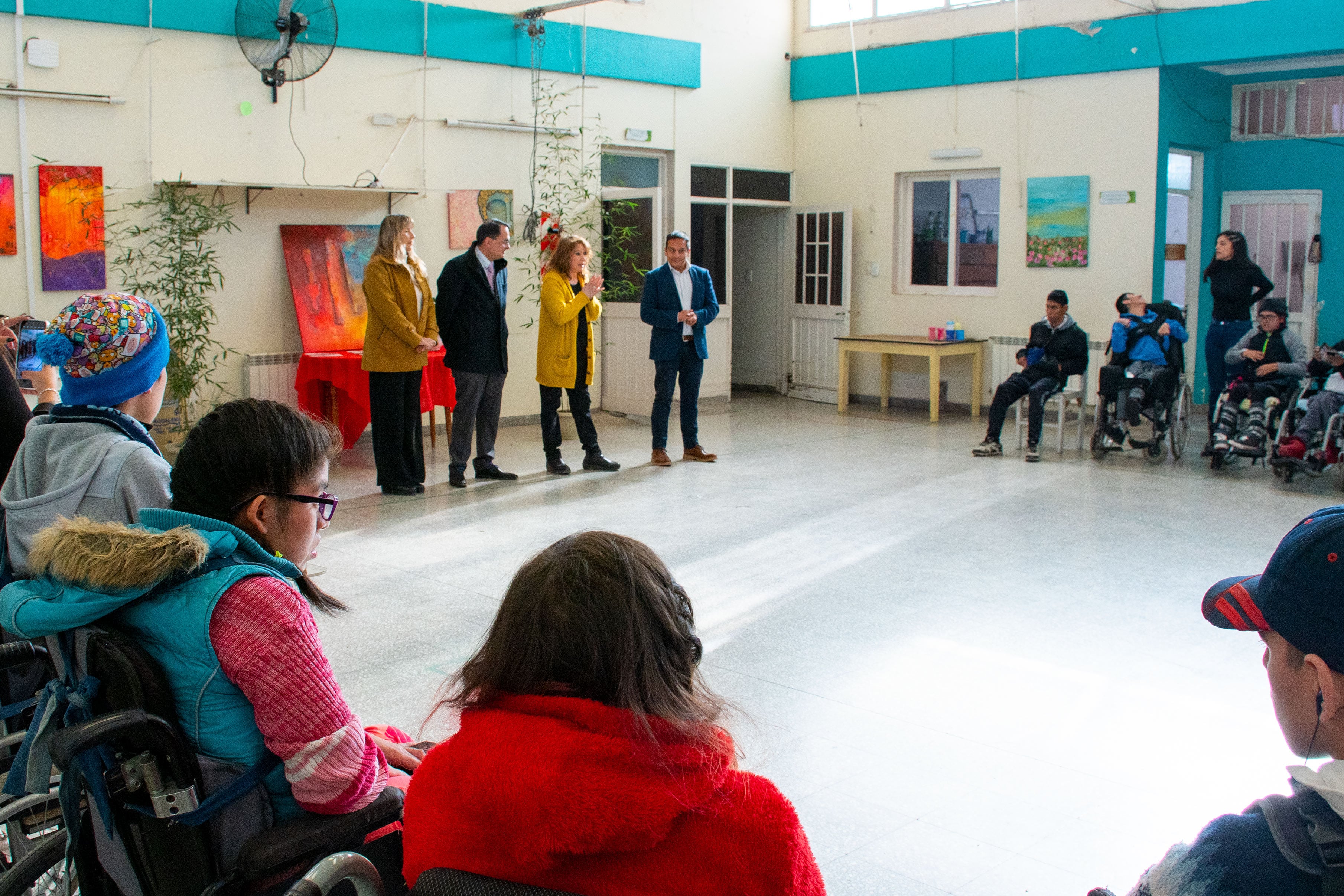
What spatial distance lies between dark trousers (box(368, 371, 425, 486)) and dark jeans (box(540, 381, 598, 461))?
895 mm

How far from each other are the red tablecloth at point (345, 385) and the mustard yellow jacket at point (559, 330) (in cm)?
72

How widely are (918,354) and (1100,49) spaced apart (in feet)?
9.31

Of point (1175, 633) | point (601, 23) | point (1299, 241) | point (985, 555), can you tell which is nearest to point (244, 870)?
point (1175, 633)

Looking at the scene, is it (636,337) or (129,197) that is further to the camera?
(636,337)

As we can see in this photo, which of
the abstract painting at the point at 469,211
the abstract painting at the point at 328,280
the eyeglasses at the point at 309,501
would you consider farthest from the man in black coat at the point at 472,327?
the eyeglasses at the point at 309,501

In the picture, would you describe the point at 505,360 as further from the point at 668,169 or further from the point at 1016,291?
the point at 1016,291

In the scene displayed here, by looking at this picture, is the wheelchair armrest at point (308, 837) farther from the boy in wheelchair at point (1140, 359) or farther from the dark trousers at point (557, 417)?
the boy in wheelchair at point (1140, 359)

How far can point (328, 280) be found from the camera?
27.4ft

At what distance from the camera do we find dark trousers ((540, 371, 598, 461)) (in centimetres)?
752

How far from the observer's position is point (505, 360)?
7.17m

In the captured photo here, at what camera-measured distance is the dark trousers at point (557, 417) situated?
7.52m

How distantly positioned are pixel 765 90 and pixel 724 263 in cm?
174

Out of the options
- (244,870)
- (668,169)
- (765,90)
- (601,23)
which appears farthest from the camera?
(765,90)

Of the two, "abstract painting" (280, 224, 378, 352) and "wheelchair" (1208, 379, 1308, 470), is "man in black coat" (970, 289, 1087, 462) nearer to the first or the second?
"wheelchair" (1208, 379, 1308, 470)
